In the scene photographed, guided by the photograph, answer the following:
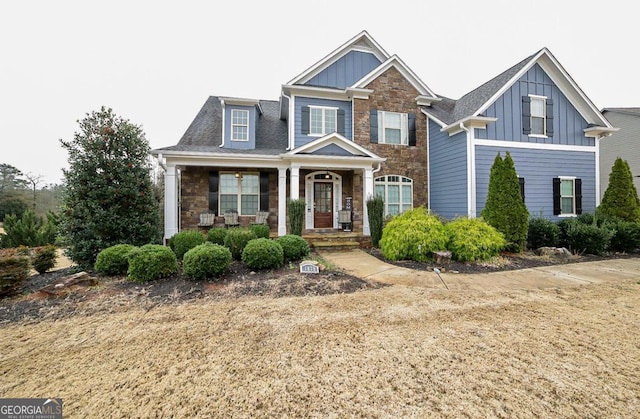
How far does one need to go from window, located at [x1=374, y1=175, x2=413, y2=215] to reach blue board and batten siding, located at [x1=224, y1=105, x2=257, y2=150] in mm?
5220

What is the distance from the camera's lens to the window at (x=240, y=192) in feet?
32.1

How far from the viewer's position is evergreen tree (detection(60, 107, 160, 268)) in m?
5.96

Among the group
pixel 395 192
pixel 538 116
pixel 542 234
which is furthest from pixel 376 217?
pixel 538 116

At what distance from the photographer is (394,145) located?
10.7 metres

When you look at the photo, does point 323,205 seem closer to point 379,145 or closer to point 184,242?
point 379,145

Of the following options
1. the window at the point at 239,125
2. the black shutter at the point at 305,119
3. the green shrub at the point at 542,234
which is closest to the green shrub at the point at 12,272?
the window at the point at 239,125

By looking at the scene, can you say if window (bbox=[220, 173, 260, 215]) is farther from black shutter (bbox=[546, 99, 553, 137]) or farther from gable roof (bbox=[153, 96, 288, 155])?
black shutter (bbox=[546, 99, 553, 137])

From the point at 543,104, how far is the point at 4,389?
14.7 m

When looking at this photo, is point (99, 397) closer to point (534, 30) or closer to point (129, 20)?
point (129, 20)

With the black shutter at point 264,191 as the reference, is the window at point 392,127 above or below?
above

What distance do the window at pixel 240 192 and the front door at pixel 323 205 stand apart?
231cm

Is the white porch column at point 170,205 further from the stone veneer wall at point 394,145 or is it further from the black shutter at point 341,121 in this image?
the stone veneer wall at point 394,145

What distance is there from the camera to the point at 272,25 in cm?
1423

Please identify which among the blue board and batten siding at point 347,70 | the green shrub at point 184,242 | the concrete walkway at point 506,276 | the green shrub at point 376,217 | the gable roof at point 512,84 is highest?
the blue board and batten siding at point 347,70
